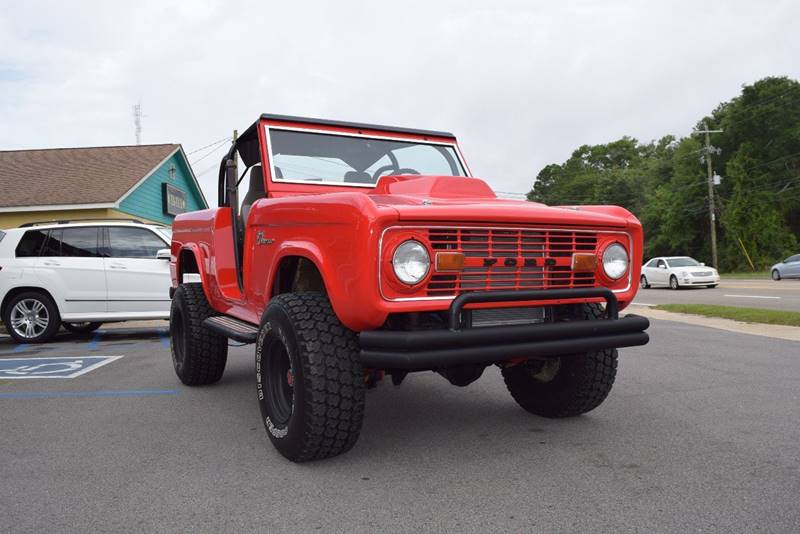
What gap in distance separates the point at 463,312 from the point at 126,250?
322 inches

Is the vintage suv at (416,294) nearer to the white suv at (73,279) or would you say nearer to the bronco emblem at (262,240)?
the bronco emblem at (262,240)

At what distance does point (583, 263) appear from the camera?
3506 millimetres

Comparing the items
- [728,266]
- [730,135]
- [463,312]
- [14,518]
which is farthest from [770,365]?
[730,135]

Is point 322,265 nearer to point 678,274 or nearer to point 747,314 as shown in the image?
point 747,314

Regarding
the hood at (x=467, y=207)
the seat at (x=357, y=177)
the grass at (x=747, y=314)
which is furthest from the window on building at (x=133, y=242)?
the grass at (x=747, y=314)

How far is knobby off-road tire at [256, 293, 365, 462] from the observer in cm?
315

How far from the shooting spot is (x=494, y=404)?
4793 mm

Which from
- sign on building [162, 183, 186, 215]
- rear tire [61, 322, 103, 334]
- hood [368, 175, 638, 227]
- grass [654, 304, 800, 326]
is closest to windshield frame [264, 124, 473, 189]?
hood [368, 175, 638, 227]

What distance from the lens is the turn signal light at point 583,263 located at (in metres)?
3.49

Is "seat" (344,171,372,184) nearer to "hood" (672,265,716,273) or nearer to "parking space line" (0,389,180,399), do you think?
"parking space line" (0,389,180,399)

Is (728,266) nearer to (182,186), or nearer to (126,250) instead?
(182,186)

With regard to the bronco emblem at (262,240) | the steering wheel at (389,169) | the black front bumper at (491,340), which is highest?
the steering wheel at (389,169)

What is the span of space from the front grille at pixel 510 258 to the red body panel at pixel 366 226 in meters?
0.05

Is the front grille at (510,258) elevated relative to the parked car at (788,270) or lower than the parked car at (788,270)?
Result: elevated
